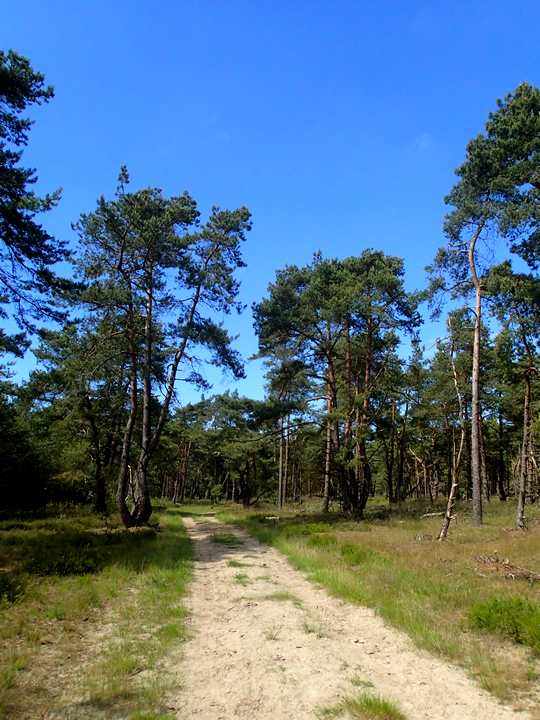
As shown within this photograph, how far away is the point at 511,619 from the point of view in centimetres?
558

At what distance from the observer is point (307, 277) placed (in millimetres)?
23047

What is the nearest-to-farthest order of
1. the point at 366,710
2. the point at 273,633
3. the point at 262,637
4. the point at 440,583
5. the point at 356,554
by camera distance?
the point at 366,710
the point at 262,637
the point at 273,633
the point at 440,583
the point at 356,554

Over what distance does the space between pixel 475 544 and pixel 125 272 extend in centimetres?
1691

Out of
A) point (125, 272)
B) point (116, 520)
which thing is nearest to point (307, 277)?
point (125, 272)

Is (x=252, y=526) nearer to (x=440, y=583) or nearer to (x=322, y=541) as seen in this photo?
(x=322, y=541)

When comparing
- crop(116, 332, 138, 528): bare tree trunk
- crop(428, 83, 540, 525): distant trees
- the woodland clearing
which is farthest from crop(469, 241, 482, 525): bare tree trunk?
crop(116, 332, 138, 528): bare tree trunk

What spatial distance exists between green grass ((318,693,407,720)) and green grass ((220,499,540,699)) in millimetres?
1249

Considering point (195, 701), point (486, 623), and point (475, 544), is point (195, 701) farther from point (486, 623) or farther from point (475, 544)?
point (475, 544)

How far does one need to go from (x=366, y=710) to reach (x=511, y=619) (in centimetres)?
311

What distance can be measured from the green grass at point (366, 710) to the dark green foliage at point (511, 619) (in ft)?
8.08

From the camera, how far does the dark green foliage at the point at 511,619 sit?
205 inches

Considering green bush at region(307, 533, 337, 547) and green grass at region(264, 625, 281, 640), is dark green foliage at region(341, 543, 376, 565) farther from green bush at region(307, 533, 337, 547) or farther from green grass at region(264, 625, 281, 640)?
green grass at region(264, 625, 281, 640)

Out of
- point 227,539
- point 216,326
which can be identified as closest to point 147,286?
point 216,326

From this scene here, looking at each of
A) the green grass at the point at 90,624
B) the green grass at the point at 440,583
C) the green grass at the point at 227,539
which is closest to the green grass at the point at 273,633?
the green grass at the point at 90,624
